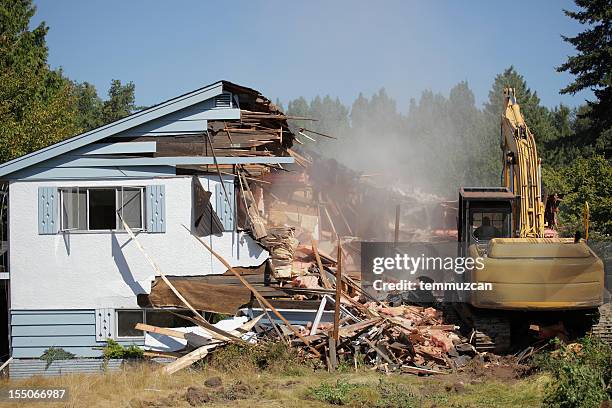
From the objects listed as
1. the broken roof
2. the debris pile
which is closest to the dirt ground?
the debris pile

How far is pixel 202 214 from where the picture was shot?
55.8 feet

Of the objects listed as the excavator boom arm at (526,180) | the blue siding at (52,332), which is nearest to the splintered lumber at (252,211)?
the blue siding at (52,332)

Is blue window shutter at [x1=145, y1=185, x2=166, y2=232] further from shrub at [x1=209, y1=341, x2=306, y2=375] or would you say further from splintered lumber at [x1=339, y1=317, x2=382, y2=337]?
splintered lumber at [x1=339, y1=317, x2=382, y2=337]

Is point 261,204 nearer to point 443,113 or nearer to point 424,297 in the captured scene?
point 424,297

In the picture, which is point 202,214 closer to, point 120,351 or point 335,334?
point 120,351

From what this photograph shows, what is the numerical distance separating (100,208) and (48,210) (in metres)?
1.13

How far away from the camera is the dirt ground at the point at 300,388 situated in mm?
12445

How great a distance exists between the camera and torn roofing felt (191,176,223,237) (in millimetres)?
16984

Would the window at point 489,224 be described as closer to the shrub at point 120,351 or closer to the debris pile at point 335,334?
the debris pile at point 335,334

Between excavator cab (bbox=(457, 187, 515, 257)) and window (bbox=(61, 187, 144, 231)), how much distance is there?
7.30 meters

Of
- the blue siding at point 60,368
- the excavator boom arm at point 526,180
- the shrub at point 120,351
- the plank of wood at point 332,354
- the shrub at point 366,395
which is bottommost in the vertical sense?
the blue siding at point 60,368

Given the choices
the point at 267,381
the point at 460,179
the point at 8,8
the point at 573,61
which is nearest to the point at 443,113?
the point at 460,179

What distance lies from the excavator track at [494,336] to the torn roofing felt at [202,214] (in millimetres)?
6092

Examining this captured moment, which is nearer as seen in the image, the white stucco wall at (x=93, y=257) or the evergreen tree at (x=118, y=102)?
the white stucco wall at (x=93, y=257)
